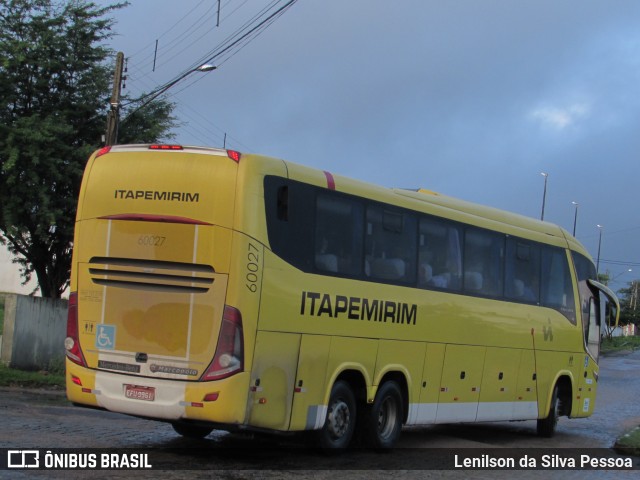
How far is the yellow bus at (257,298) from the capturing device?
30.6 ft

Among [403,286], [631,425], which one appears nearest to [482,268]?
[403,286]

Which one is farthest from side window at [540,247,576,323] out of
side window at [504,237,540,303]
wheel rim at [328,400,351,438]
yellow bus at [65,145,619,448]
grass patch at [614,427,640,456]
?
wheel rim at [328,400,351,438]

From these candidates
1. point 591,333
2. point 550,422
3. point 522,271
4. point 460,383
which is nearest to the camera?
point 460,383

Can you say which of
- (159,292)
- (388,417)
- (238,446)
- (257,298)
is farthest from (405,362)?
(159,292)

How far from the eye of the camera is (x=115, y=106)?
19938 mm

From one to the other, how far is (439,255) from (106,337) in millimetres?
5461

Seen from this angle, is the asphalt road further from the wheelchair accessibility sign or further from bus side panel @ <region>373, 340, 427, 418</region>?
the wheelchair accessibility sign

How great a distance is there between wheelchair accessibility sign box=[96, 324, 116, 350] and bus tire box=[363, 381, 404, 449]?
12.2 ft

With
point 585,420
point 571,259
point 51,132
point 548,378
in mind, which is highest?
point 51,132

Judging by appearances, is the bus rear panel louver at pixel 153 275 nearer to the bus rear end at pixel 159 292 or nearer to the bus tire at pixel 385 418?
the bus rear end at pixel 159 292

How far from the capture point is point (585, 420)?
20.2m

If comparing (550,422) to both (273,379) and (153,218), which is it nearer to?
(273,379)

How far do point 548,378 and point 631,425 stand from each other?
392cm

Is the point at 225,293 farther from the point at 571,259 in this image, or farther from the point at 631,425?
the point at 631,425
